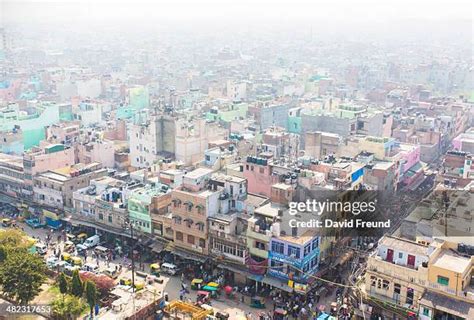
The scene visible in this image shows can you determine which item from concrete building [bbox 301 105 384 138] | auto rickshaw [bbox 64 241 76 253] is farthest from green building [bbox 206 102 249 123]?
auto rickshaw [bbox 64 241 76 253]

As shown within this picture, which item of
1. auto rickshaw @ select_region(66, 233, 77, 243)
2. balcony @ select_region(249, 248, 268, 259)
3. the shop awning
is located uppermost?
the shop awning

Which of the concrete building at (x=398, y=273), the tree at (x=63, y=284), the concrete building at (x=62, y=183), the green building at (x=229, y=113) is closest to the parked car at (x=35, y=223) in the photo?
the concrete building at (x=62, y=183)

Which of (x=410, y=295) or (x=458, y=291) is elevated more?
(x=458, y=291)

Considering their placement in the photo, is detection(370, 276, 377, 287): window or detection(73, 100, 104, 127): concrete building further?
detection(73, 100, 104, 127): concrete building

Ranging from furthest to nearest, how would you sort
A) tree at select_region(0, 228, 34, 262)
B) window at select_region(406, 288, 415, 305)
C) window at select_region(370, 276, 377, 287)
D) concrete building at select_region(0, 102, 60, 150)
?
concrete building at select_region(0, 102, 60, 150) → tree at select_region(0, 228, 34, 262) → window at select_region(370, 276, 377, 287) → window at select_region(406, 288, 415, 305)

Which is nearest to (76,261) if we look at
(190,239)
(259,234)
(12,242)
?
(12,242)

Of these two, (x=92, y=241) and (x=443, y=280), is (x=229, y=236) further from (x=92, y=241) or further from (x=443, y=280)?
(x=443, y=280)

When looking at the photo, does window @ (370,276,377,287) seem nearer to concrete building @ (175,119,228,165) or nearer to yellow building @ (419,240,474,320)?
yellow building @ (419,240,474,320)
